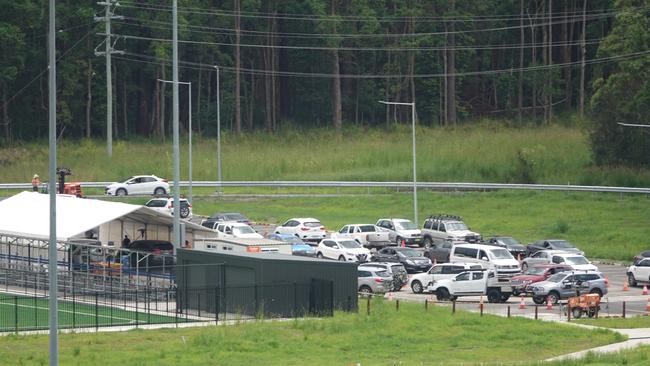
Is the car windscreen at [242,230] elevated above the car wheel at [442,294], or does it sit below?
above

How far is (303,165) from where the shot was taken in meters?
101

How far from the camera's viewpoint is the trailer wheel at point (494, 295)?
168ft

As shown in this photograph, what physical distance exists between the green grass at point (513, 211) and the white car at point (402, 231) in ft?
17.7

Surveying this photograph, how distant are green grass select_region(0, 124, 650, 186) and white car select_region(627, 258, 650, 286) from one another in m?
31.7

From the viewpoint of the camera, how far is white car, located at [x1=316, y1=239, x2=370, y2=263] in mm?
60281

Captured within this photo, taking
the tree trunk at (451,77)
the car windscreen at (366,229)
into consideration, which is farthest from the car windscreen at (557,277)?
the tree trunk at (451,77)

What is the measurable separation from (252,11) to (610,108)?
47.0 m

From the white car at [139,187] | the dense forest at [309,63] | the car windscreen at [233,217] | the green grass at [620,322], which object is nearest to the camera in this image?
the green grass at [620,322]

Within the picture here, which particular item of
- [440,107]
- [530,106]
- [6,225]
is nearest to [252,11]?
[440,107]

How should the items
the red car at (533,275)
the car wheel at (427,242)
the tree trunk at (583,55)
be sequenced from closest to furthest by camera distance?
1. the red car at (533,275)
2. the car wheel at (427,242)
3. the tree trunk at (583,55)

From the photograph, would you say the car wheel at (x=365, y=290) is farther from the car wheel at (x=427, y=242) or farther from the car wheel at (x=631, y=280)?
the car wheel at (x=427, y=242)

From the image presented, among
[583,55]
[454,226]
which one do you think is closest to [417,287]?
[454,226]

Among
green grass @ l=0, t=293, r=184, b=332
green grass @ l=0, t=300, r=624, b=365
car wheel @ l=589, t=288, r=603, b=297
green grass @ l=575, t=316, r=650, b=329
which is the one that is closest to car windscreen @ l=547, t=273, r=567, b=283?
car wheel @ l=589, t=288, r=603, b=297

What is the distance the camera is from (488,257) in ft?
188
